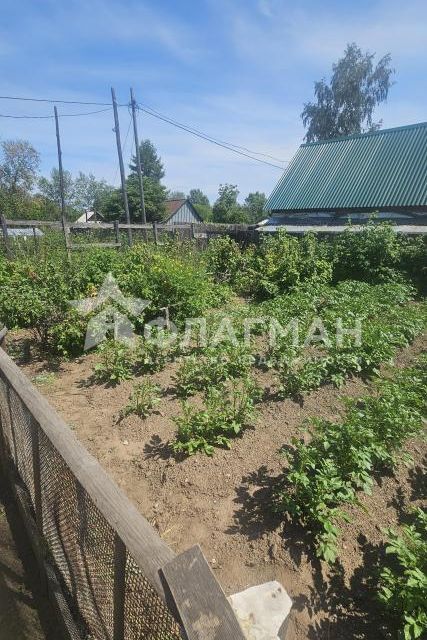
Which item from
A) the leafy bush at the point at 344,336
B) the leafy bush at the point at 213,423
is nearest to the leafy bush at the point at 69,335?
the leafy bush at the point at 213,423

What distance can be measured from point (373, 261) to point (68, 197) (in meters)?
63.8

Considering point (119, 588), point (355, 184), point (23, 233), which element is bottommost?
point (119, 588)

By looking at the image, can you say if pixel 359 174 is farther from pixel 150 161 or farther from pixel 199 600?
pixel 150 161

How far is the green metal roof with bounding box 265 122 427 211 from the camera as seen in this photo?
1391 centimetres

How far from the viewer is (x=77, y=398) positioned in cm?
440

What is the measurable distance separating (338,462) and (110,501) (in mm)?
2029

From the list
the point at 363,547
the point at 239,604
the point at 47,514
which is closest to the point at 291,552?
the point at 363,547

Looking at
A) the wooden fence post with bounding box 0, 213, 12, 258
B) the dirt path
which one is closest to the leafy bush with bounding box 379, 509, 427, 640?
the dirt path

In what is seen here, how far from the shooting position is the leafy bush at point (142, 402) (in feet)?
13.0

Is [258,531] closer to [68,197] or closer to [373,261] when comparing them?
[373,261]

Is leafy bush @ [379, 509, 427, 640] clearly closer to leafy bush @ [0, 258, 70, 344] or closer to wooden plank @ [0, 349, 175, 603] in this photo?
wooden plank @ [0, 349, 175, 603]

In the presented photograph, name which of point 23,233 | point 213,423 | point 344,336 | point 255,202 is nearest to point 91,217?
point 255,202

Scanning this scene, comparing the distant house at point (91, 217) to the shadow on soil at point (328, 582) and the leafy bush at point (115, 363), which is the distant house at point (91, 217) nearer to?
the leafy bush at point (115, 363)

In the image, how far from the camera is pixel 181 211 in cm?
4759
